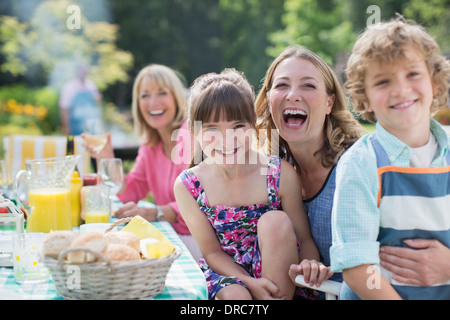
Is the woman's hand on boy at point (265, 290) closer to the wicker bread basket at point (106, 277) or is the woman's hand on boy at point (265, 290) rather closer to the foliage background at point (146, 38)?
the wicker bread basket at point (106, 277)

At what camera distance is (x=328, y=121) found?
2387 mm

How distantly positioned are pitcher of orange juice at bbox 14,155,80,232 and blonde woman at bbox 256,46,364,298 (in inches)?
39.2

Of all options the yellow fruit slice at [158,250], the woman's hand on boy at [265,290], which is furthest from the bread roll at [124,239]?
the woman's hand on boy at [265,290]

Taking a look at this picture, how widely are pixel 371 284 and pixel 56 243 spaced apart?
0.96 m

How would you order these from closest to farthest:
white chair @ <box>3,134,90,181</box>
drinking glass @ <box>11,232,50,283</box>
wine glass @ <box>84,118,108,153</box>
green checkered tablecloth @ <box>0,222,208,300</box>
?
green checkered tablecloth @ <box>0,222,208,300</box>, drinking glass @ <box>11,232,50,283</box>, wine glass @ <box>84,118,108,153</box>, white chair @ <box>3,134,90,181</box>

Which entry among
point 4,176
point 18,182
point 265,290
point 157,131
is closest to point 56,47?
point 157,131

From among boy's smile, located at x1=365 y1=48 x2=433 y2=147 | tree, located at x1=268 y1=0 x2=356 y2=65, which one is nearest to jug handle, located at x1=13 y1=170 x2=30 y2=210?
boy's smile, located at x1=365 y1=48 x2=433 y2=147

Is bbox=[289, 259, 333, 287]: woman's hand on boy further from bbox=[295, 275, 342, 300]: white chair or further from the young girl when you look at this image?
the young girl

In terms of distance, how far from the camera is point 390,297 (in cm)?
148

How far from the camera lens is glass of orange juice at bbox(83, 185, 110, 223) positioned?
2.25m

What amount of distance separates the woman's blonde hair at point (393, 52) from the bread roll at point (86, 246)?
100 cm

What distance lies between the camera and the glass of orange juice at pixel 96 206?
2.25m

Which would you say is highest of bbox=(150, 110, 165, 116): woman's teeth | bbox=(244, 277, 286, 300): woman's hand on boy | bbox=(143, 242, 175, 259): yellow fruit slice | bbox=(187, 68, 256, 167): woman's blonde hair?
bbox=(150, 110, 165, 116): woman's teeth
